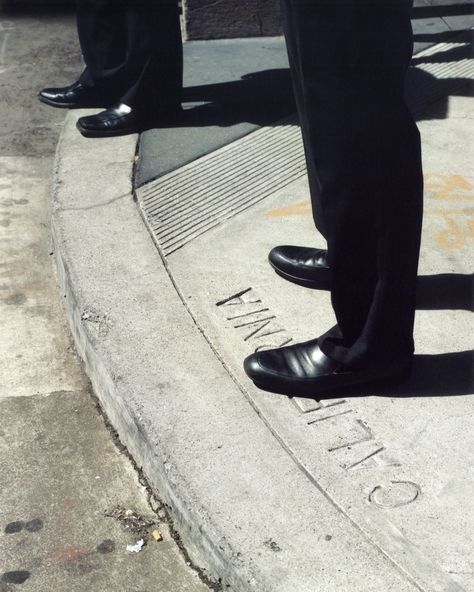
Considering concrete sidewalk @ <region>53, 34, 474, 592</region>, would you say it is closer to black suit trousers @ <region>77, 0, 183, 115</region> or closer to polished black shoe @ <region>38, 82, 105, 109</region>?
black suit trousers @ <region>77, 0, 183, 115</region>

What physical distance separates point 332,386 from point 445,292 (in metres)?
0.61

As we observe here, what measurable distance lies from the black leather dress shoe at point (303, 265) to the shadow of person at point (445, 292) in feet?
0.88

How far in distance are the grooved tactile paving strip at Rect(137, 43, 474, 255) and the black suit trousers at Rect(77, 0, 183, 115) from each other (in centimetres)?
42

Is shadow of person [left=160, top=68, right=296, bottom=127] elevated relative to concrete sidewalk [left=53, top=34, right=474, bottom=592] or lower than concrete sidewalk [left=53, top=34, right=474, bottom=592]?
elevated

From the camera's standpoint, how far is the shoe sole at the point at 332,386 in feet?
7.62

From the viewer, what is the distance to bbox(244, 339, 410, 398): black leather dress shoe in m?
2.32

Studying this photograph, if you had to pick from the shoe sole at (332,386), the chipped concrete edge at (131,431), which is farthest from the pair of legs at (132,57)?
the shoe sole at (332,386)

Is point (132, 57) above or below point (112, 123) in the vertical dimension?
above

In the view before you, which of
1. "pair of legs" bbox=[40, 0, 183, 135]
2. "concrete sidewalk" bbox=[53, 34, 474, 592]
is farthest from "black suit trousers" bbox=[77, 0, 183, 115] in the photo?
"concrete sidewalk" bbox=[53, 34, 474, 592]

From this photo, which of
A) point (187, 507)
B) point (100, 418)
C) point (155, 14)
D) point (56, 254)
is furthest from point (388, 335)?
point (155, 14)

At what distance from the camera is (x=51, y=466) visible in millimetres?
2338

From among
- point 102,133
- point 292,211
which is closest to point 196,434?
point 292,211

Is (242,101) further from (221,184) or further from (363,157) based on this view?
(363,157)

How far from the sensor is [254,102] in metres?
4.21
